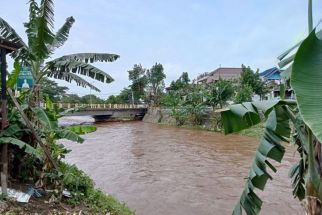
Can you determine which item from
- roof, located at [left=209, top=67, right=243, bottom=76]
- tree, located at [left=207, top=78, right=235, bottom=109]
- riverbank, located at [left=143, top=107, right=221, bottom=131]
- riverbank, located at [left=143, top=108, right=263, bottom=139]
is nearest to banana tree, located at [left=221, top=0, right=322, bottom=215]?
riverbank, located at [left=143, top=108, right=263, bottom=139]

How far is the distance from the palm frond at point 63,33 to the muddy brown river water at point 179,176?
3603mm

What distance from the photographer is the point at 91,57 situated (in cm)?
666

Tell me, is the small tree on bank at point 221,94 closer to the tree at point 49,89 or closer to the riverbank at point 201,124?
the riverbank at point 201,124

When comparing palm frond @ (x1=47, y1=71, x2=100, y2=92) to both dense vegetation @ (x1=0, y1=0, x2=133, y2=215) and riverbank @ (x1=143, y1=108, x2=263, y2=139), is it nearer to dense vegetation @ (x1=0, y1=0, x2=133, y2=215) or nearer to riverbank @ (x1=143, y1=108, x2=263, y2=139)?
dense vegetation @ (x1=0, y1=0, x2=133, y2=215)

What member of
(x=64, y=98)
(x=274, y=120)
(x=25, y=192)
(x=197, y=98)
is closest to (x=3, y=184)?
(x=25, y=192)

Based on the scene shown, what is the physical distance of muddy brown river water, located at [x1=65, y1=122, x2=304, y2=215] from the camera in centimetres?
660

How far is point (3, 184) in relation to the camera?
4.63 meters

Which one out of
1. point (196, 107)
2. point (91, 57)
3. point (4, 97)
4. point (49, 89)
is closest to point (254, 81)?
point (196, 107)

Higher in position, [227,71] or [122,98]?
[227,71]

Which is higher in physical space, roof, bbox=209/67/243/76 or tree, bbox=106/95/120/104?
roof, bbox=209/67/243/76

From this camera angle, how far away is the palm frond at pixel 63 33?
6411mm

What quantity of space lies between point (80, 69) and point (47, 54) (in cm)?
87

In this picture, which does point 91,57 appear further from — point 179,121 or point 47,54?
point 179,121

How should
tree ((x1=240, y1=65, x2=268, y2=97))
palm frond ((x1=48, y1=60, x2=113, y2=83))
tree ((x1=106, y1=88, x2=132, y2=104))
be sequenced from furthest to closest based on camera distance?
tree ((x1=106, y1=88, x2=132, y2=104)), tree ((x1=240, y1=65, x2=268, y2=97)), palm frond ((x1=48, y1=60, x2=113, y2=83))
